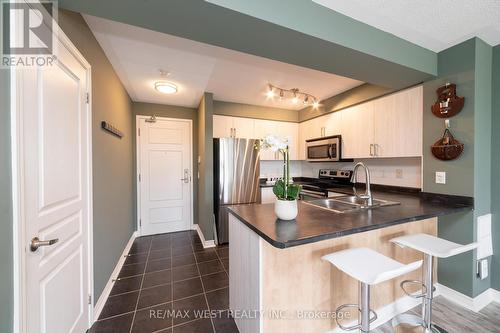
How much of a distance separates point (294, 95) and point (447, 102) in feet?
6.10

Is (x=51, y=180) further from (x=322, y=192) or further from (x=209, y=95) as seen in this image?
(x=322, y=192)

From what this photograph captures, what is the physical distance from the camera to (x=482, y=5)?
1440 millimetres

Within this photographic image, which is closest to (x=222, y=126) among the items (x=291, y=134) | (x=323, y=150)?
(x=291, y=134)

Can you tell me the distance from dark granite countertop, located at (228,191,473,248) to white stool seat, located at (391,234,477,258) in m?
0.18

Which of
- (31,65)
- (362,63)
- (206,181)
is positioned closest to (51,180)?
(31,65)

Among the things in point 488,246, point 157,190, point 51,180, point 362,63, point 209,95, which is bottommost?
point 488,246

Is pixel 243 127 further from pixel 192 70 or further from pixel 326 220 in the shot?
pixel 326 220

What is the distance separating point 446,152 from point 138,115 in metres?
4.41

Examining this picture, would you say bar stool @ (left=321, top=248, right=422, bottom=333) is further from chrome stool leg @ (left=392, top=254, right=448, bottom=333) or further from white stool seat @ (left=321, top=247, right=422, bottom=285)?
chrome stool leg @ (left=392, top=254, right=448, bottom=333)

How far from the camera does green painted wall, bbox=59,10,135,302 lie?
1.61 metres

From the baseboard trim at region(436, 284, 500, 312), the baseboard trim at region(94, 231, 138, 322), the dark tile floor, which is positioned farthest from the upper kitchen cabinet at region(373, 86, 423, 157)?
the baseboard trim at region(94, 231, 138, 322)

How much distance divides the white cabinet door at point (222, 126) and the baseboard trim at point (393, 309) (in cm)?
311

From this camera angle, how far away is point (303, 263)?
4.61 ft

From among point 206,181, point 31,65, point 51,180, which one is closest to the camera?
point 31,65
